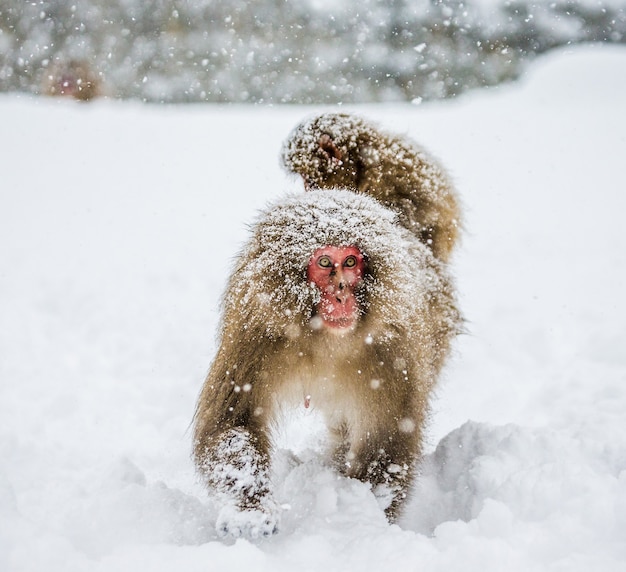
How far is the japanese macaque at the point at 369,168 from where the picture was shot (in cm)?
265

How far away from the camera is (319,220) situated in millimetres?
1927

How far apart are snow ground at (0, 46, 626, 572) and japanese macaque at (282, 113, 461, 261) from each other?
380 mm

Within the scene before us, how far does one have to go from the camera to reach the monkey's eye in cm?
184

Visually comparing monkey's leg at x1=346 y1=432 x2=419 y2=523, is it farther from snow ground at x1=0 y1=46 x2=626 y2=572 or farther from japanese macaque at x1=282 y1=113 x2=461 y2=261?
japanese macaque at x1=282 y1=113 x2=461 y2=261

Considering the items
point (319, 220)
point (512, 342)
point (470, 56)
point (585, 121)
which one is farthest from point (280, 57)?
point (319, 220)

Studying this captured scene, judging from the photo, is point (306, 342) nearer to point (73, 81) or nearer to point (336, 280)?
point (336, 280)

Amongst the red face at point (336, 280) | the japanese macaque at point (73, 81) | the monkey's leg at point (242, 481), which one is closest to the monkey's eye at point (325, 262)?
the red face at point (336, 280)

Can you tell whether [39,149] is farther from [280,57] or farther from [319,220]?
[319,220]

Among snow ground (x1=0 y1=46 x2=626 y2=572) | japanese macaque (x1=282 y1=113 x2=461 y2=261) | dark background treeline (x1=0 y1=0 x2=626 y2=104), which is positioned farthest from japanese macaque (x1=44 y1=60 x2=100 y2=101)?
japanese macaque (x1=282 y1=113 x2=461 y2=261)

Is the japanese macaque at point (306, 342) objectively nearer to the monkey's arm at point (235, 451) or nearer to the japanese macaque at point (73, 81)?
the monkey's arm at point (235, 451)

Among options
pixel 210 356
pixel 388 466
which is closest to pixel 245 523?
→ pixel 388 466

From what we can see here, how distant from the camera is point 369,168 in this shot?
2680mm

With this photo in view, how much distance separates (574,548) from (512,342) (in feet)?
8.09

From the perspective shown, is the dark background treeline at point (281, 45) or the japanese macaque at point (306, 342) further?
the dark background treeline at point (281, 45)
